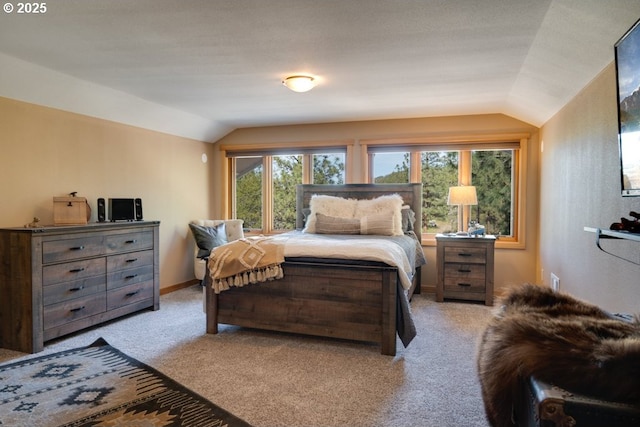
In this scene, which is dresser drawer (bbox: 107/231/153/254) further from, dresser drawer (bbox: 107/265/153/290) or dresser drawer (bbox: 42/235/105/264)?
dresser drawer (bbox: 107/265/153/290)

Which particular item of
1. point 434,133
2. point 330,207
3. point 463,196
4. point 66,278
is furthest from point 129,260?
point 434,133

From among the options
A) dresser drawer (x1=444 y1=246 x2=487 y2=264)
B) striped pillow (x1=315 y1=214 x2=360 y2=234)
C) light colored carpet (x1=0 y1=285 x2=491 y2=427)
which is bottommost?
light colored carpet (x1=0 y1=285 x2=491 y2=427)

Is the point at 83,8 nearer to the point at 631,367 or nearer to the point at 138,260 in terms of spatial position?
the point at 138,260

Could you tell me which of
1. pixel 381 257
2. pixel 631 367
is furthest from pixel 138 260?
pixel 631 367

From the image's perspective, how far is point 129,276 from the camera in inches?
146

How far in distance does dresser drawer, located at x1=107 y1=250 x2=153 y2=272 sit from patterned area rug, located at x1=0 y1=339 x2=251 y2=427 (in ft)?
3.22

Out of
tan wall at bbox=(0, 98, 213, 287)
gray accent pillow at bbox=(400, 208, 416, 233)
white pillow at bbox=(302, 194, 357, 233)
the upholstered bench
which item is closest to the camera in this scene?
the upholstered bench

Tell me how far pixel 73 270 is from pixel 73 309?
33 cm

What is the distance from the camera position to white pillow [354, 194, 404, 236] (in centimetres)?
412

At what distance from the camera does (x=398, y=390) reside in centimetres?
222

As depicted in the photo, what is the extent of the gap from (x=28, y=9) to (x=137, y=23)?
576 mm

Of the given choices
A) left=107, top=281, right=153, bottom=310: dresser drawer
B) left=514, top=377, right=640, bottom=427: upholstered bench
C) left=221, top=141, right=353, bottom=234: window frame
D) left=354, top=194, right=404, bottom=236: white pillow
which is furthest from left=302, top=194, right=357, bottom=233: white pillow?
left=514, top=377, right=640, bottom=427: upholstered bench

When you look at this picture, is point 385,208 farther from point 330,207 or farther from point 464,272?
point 464,272

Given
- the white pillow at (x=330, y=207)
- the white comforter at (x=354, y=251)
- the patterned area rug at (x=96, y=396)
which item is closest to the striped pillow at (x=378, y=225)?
the white pillow at (x=330, y=207)
